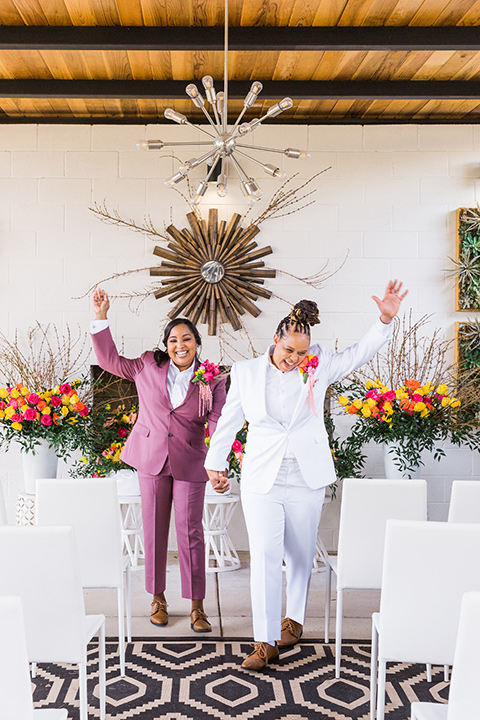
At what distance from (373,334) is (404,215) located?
2.31 meters

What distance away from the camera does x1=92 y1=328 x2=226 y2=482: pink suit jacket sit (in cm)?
340

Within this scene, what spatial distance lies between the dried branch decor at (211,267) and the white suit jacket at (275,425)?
1.90 metres

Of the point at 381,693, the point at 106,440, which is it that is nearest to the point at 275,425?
the point at 381,693

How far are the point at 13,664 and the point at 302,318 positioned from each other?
5.84ft

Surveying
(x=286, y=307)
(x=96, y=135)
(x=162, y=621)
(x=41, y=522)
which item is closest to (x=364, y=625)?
(x=162, y=621)

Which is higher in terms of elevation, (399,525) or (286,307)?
(286,307)

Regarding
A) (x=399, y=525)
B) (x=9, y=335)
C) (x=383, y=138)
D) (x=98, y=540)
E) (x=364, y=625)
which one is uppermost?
(x=383, y=138)

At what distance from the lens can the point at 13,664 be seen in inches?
58.7

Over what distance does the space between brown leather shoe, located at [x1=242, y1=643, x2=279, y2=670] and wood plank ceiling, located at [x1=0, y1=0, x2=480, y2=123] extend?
9.85ft

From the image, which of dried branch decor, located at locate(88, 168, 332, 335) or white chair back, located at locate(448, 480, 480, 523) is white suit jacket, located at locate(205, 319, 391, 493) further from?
dried branch decor, located at locate(88, 168, 332, 335)

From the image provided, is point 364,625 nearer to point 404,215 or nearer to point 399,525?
point 399,525

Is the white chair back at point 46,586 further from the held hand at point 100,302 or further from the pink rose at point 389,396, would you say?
the pink rose at point 389,396

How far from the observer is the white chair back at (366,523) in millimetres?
2846

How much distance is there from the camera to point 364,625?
11.4ft
